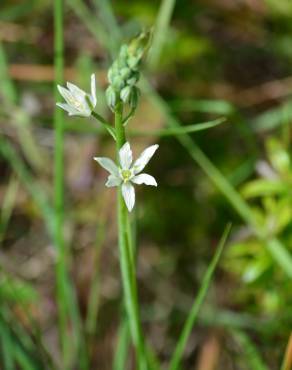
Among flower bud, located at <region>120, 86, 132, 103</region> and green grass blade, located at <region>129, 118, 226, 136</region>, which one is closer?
flower bud, located at <region>120, 86, 132, 103</region>

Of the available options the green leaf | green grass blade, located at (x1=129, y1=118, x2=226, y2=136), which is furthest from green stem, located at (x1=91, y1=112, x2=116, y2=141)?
the green leaf

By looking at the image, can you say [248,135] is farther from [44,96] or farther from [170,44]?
[44,96]

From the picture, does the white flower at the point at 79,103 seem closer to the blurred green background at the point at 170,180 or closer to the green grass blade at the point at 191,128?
the green grass blade at the point at 191,128

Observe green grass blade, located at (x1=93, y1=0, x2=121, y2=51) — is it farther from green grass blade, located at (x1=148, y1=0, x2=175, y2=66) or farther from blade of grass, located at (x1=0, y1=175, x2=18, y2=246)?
blade of grass, located at (x1=0, y1=175, x2=18, y2=246)

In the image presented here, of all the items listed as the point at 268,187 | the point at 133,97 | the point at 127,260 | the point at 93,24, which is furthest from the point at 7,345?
the point at 93,24

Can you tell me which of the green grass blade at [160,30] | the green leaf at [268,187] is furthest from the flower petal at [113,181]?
the green grass blade at [160,30]

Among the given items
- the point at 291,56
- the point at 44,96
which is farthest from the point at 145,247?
the point at 291,56
